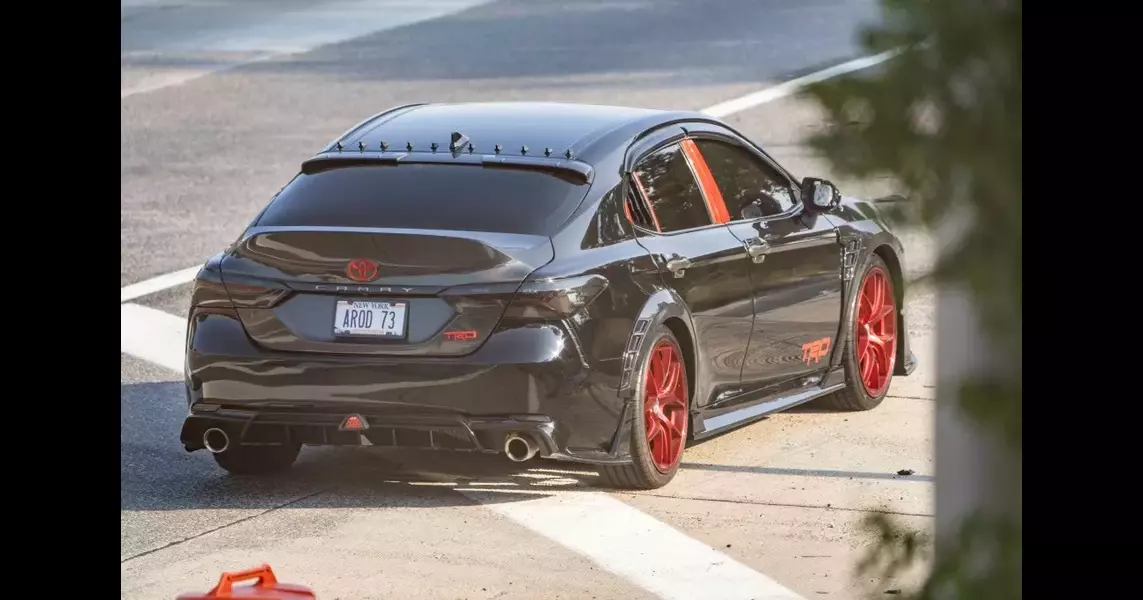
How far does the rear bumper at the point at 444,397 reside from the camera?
293 inches

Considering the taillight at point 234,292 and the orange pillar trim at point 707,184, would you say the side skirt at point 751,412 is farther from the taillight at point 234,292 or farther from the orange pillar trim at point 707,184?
the taillight at point 234,292

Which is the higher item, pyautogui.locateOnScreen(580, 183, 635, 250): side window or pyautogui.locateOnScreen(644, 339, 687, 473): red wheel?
pyautogui.locateOnScreen(580, 183, 635, 250): side window

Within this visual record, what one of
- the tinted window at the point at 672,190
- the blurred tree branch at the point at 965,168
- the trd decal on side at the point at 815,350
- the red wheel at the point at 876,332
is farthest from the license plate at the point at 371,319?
the blurred tree branch at the point at 965,168

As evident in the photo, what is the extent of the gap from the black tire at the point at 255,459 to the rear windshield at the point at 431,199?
105 centimetres

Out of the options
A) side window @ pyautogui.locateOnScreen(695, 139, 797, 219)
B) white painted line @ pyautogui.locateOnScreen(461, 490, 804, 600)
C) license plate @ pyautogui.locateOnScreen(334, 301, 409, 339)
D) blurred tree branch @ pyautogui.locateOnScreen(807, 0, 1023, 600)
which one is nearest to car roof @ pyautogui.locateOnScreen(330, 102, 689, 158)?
side window @ pyautogui.locateOnScreen(695, 139, 797, 219)

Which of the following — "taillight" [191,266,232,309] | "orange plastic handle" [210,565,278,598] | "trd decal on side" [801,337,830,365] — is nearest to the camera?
"orange plastic handle" [210,565,278,598]

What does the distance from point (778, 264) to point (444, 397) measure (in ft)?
6.82

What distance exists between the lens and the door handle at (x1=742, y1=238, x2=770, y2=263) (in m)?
8.65

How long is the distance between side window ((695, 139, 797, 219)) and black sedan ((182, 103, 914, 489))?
0.04 m

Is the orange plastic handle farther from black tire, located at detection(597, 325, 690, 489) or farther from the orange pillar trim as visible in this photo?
the orange pillar trim

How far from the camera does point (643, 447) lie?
7832 mm
